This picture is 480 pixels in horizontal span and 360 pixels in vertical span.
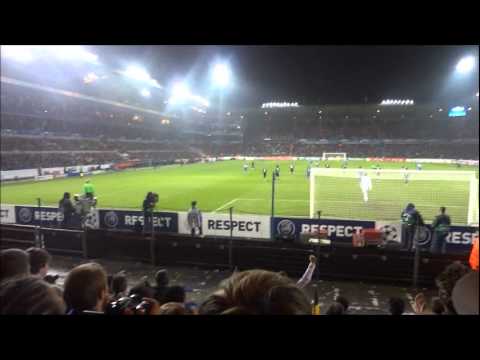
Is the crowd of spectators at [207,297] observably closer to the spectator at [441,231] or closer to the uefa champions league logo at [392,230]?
the uefa champions league logo at [392,230]

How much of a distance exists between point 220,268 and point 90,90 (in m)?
48.8

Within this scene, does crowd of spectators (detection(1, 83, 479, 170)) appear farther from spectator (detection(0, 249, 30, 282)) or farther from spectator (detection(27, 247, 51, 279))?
spectator (detection(0, 249, 30, 282))

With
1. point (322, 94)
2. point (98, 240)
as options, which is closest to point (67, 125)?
point (322, 94)

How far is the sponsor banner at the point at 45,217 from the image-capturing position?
1166 cm

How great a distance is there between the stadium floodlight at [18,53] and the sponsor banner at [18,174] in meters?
12.1

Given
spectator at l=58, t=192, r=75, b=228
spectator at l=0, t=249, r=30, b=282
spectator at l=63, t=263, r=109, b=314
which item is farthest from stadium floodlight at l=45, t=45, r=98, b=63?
spectator at l=63, t=263, r=109, b=314

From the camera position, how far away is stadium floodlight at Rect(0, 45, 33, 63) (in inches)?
1261

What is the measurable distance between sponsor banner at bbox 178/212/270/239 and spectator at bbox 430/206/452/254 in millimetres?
4623

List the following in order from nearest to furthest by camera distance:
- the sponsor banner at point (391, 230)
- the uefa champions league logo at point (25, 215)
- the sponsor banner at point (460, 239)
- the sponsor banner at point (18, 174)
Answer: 1. the sponsor banner at point (460, 239)
2. the sponsor banner at point (391, 230)
3. the uefa champions league logo at point (25, 215)
4. the sponsor banner at point (18, 174)

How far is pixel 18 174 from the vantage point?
29016 mm

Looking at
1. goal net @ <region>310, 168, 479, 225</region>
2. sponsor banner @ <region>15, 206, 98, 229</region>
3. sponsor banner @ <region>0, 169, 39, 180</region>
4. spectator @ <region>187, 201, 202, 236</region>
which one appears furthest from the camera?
sponsor banner @ <region>0, 169, 39, 180</region>

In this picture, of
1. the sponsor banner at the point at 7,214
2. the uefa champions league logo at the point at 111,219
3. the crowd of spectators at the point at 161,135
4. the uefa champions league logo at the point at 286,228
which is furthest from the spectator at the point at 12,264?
the crowd of spectators at the point at 161,135

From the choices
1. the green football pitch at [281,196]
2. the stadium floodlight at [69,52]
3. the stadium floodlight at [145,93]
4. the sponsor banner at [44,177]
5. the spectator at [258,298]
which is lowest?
the green football pitch at [281,196]
